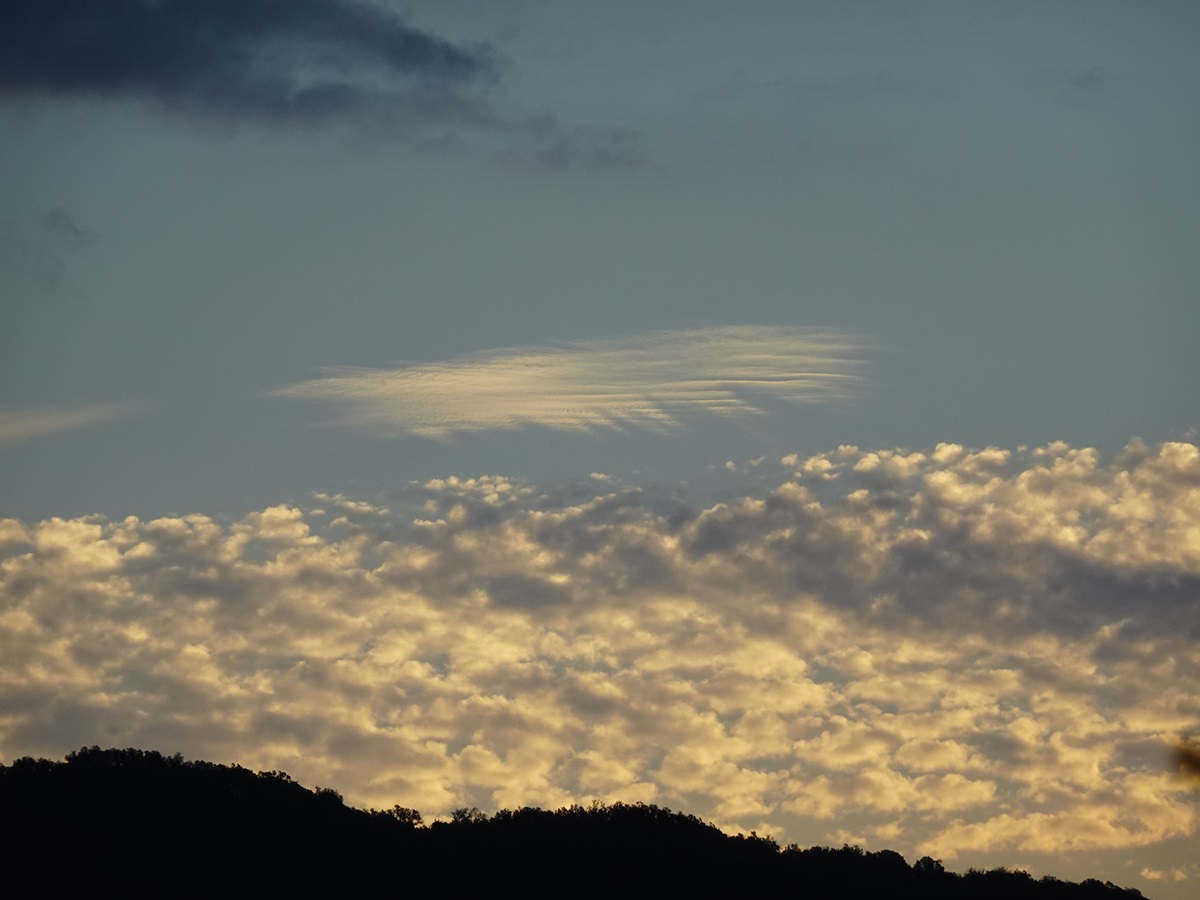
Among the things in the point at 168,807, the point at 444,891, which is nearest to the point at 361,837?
the point at 444,891

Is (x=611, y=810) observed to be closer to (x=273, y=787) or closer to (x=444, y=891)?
(x=444, y=891)

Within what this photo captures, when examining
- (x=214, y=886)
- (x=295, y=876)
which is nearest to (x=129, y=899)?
(x=214, y=886)

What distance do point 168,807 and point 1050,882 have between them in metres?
52.7

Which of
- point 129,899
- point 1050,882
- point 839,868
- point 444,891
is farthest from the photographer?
point 1050,882

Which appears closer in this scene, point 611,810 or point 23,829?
point 23,829

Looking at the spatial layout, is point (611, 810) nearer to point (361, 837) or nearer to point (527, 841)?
point (527, 841)

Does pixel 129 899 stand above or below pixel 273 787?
A: below

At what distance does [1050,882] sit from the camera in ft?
347

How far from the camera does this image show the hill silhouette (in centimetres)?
8031

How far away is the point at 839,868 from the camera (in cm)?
9900

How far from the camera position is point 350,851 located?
3561 inches

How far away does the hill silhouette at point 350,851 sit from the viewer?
80312 millimetres

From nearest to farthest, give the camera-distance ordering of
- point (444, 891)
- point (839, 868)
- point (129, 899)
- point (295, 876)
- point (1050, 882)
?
point (129, 899) < point (295, 876) < point (444, 891) < point (839, 868) < point (1050, 882)

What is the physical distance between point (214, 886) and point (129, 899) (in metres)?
4.50
